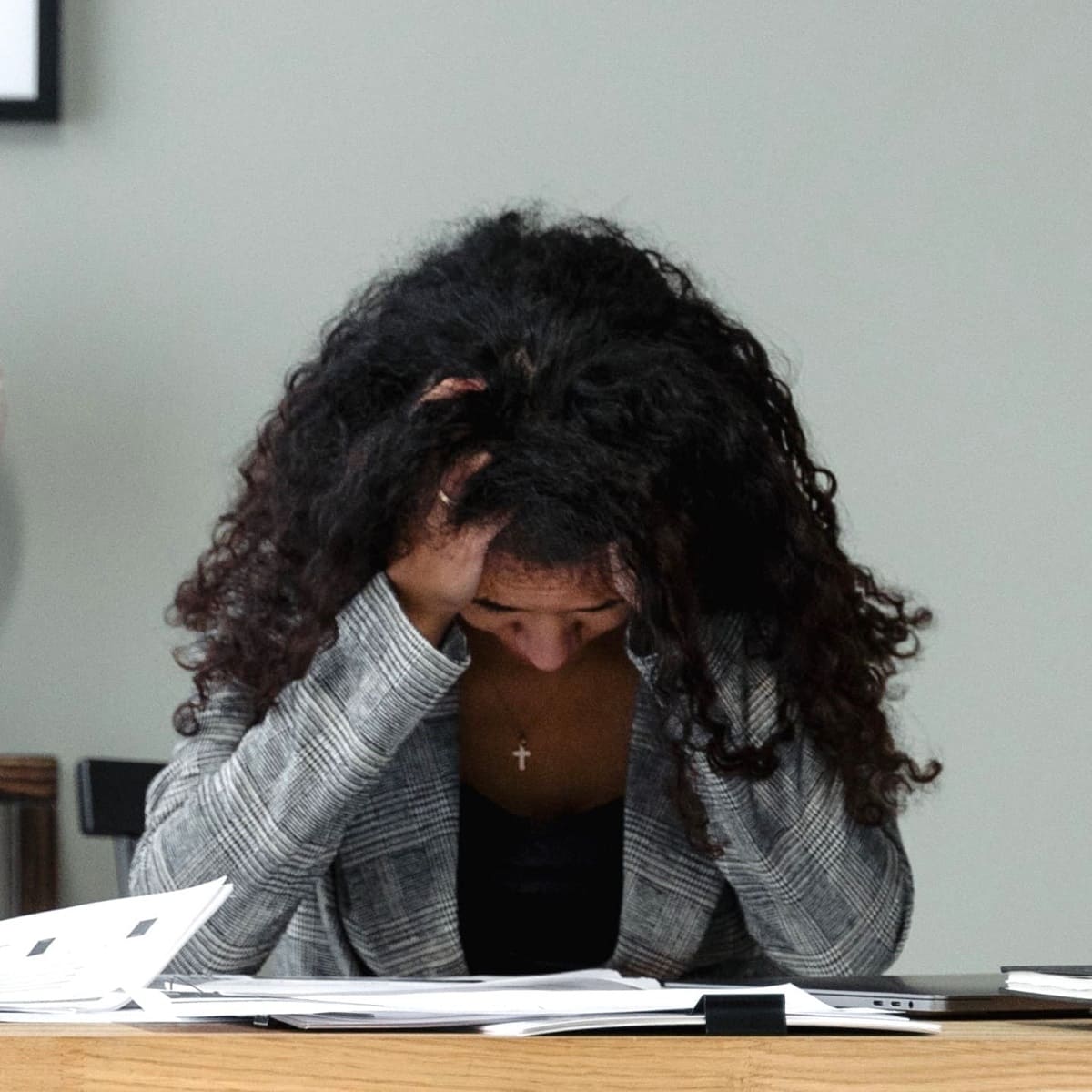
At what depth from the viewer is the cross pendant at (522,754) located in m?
1.22

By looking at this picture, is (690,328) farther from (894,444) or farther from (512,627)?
(894,444)

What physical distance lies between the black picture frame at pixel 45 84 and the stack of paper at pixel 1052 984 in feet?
4.75

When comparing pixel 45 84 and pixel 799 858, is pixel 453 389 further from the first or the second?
pixel 45 84

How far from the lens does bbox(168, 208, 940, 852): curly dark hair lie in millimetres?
945

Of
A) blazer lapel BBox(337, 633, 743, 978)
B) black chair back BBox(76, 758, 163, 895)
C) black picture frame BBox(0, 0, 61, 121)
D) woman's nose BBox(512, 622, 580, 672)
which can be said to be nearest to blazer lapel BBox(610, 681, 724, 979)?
blazer lapel BBox(337, 633, 743, 978)

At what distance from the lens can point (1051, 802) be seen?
1.89m

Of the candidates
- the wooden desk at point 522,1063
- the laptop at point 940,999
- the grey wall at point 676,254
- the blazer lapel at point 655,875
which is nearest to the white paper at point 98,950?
the wooden desk at point 522,1063

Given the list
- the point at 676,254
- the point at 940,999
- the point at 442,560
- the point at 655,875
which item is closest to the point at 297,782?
the point at 442,560

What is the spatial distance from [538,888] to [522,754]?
10 centimetres

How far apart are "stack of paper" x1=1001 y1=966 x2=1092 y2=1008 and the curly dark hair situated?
1.11 feet

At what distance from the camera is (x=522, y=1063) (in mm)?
504

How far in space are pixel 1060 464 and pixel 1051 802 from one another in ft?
1.22

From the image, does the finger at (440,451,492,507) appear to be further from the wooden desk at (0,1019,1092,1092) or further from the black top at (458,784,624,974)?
the wooden desk at (0,1019,1092,1092)

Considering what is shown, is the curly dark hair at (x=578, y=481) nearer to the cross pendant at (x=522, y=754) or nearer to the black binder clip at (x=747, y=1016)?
the cross pendant at (x=522, y=754)
